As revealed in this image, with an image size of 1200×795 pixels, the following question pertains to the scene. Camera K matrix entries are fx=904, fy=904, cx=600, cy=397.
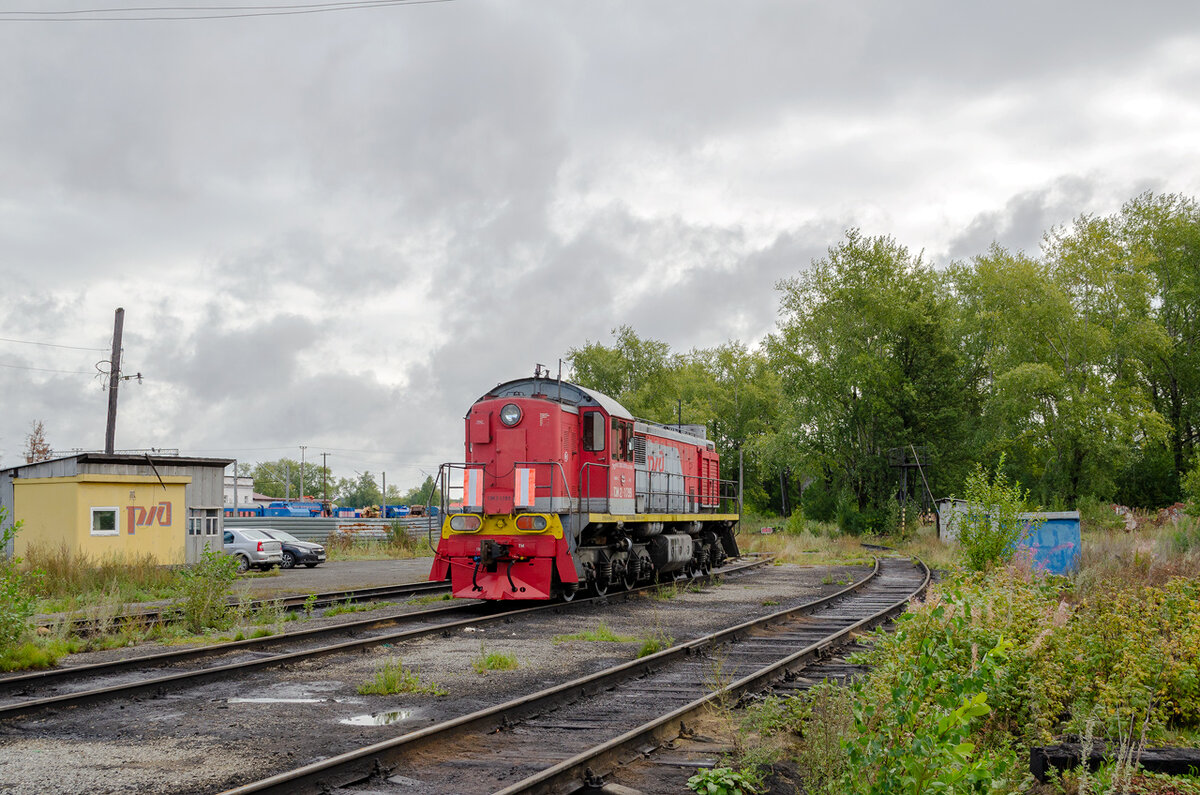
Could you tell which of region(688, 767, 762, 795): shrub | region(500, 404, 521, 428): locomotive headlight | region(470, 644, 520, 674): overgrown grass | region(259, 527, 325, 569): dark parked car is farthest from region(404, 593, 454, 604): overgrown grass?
region(259, 527, 325, 569): dark parked car

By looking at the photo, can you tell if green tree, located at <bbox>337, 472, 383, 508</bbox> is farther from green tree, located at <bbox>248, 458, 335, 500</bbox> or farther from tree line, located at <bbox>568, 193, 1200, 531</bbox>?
tree line, located at <bbox>568, 193, 1200, 531</bbox>

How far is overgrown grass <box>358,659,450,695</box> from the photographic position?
27.4 ft

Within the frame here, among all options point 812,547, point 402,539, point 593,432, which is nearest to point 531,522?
point 593,432

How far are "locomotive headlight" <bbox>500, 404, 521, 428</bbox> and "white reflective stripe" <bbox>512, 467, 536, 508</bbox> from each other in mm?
834

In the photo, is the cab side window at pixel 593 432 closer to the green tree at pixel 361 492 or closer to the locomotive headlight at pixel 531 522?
the locomotive headlight at pixel 531 522

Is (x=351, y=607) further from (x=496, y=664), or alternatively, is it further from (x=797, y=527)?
(x=797, y=527)

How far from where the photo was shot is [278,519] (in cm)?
3562

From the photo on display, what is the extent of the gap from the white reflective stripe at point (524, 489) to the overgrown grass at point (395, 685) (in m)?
5.98

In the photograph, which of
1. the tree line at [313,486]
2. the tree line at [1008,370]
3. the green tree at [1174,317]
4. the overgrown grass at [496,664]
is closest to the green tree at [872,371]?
the tree line at [1008,370]

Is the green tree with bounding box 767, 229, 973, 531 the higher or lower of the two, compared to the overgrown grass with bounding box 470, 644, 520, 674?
Result: higher

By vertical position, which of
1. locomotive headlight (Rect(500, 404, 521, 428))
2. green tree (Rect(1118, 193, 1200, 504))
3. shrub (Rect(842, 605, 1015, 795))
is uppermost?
green tree (Rect(1118, 193, 1200, 504))

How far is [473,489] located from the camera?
15.1 metres

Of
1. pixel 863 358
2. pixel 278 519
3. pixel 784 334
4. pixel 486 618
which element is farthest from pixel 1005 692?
pixel 784 334

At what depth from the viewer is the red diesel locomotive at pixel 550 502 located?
14.3 m
